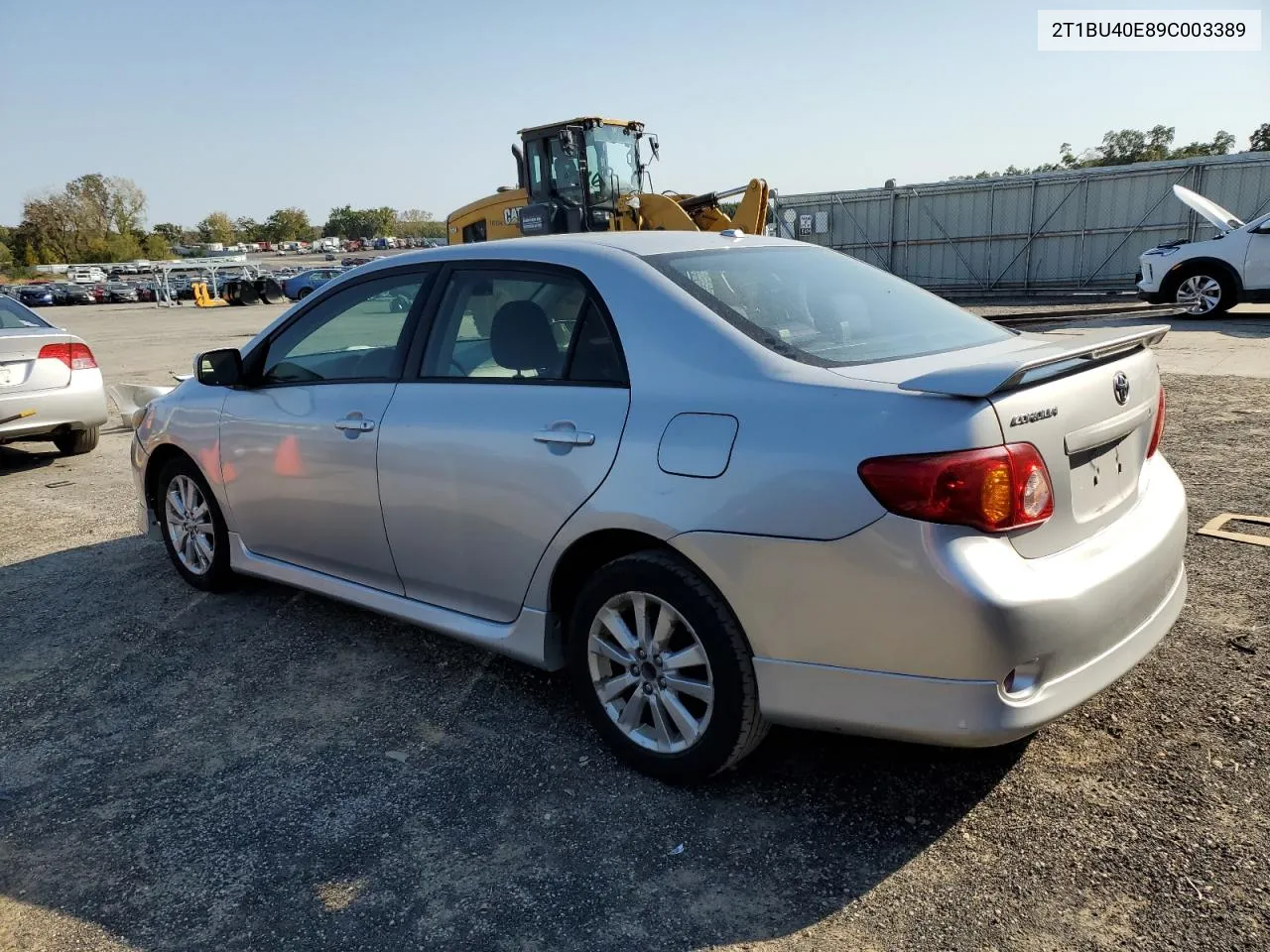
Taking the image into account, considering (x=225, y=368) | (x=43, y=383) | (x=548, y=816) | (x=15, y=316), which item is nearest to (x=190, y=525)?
(x=225, y=368)

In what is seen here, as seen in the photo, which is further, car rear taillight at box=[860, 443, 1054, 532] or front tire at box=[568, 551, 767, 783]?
front tire at box=[568, 551, 767, 783]

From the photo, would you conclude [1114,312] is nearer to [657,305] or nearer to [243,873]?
[657,305]

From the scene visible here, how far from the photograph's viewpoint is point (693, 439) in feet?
8.66

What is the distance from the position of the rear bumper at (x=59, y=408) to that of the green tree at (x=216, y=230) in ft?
467

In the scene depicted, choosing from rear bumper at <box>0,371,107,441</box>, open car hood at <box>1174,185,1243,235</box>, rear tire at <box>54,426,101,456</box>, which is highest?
open car hood at <box>1174,185,1243,235</box>

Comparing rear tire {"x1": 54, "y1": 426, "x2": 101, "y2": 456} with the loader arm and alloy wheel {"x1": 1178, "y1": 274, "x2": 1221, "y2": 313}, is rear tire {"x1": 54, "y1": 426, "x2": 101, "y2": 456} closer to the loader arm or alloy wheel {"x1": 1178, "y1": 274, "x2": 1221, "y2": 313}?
the loader arm

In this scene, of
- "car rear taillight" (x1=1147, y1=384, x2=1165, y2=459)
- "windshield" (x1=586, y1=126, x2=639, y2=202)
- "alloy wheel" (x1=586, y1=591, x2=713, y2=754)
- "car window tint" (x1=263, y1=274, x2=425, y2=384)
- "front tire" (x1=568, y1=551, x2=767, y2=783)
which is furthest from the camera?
"windshield" (x1=586, y1=126, x2=639, y2=202)

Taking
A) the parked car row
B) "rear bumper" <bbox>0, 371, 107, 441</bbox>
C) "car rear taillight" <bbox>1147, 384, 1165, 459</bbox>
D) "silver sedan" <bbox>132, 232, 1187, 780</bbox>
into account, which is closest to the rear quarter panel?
"silver sedan" <bbox>132, 232, 1187, 780</bbox>

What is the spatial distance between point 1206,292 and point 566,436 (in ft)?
48.3

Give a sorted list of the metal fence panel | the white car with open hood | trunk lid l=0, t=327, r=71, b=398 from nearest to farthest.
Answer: trunk lid l=0, t=327, r=71, b=398, the white car with open hood, the metal fence panel

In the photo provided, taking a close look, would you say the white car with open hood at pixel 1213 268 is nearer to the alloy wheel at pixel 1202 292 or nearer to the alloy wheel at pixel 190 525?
the alloy wheel at pixel 1202 292

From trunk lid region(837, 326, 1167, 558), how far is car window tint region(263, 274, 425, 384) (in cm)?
190

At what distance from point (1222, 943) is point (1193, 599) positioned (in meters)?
2.15

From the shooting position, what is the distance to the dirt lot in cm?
233
